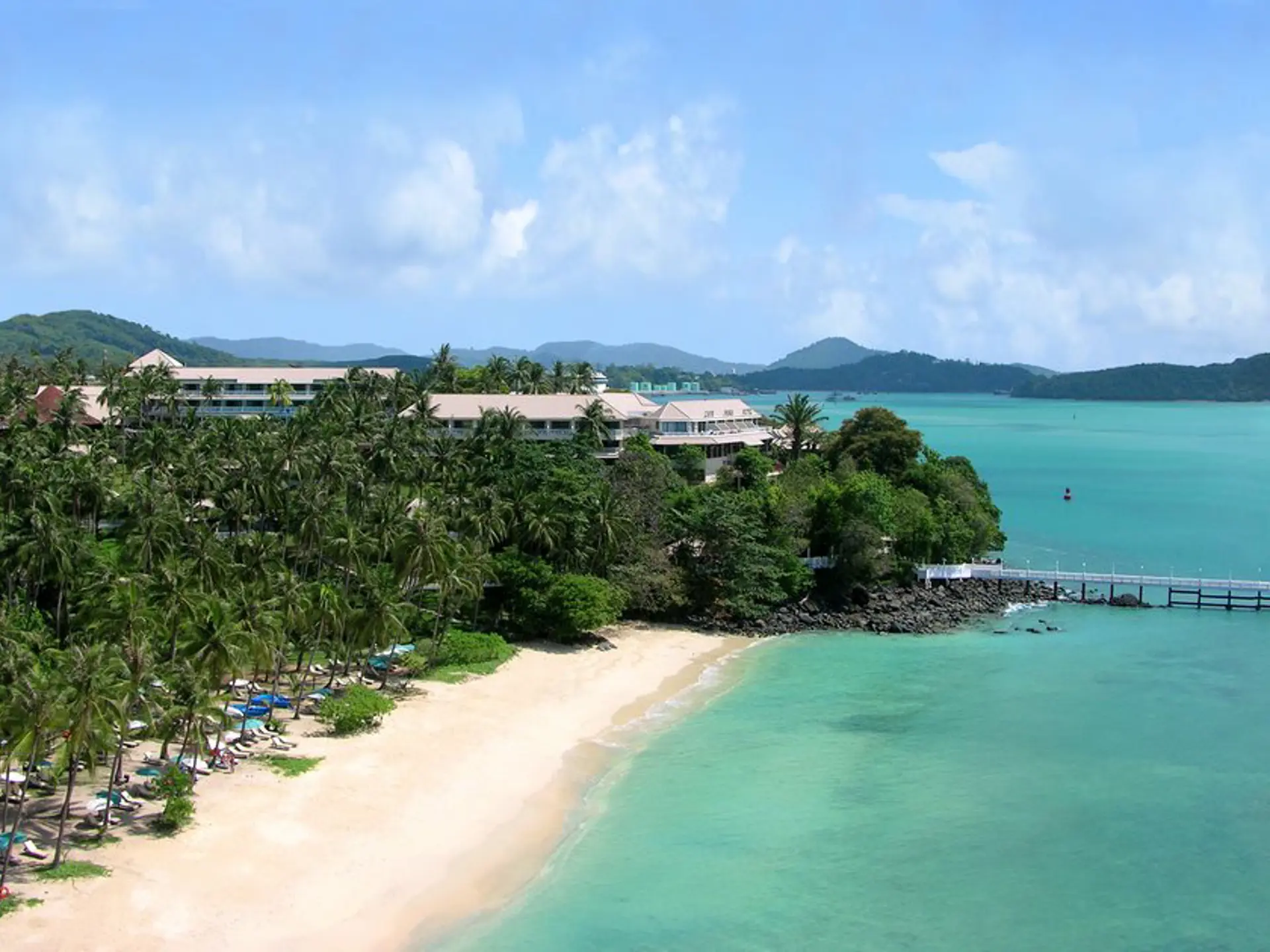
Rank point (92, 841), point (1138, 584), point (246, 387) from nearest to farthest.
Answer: point (92, 841), point (1138, 584), point (246, 387)

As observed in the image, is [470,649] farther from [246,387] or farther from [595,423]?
[246,387]

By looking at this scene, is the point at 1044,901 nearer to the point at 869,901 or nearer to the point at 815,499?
the point at 869,901

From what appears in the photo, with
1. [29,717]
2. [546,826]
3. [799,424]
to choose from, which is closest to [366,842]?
[546,826]

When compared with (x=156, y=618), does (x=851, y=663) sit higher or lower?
lower

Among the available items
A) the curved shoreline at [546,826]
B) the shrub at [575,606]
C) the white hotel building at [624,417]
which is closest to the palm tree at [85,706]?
the curved shoreline at [546,826]

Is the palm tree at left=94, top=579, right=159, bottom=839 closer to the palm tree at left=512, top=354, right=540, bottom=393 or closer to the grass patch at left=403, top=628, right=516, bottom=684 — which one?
the grass patch at left=403, top=628, right=516, bottom=684

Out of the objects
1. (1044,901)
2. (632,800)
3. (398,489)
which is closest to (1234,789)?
(1044,901)
